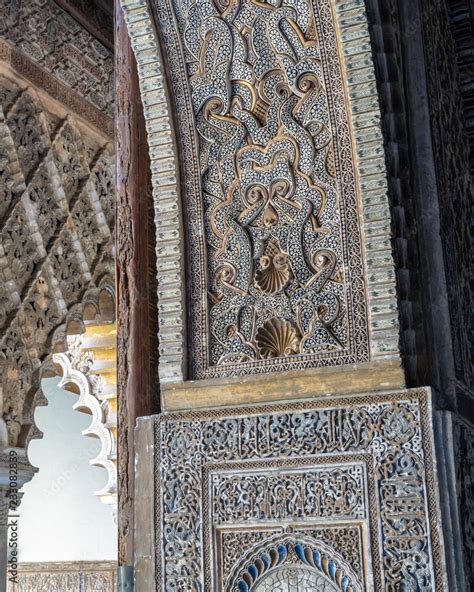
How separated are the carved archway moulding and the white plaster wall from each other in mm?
5694

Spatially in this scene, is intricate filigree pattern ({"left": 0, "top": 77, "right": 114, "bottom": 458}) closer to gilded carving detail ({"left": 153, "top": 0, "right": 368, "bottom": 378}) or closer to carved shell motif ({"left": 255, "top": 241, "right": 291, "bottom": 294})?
gilded carving detail ({"left": 153, "top": 0, "right": 368, "bottom": 378})

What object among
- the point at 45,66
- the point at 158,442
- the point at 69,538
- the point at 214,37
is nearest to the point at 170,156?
the point at 214,37

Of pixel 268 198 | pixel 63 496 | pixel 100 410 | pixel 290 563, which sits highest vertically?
pixel 268 198

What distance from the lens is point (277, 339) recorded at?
2.42 metres

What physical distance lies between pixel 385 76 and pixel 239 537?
1.29 metres

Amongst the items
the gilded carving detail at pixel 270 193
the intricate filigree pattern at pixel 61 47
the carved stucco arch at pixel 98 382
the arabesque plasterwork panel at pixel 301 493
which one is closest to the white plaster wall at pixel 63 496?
the carved stucco arch at pixel 98 382

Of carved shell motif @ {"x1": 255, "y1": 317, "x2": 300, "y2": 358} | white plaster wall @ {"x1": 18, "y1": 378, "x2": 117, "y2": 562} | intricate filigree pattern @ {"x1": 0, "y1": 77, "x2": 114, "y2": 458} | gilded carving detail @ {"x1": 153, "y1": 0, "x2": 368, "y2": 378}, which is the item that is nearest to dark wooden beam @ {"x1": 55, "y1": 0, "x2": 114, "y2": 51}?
intricate filigree pattern @ {"x1": 0, "y1": 77, "x2": 114, "y2": 458}


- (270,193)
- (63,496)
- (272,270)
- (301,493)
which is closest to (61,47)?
(270,193)

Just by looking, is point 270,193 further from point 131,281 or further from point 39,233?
point 39,233

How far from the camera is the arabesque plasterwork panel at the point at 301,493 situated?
215 centimetres

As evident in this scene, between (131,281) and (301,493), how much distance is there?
867 millimetres

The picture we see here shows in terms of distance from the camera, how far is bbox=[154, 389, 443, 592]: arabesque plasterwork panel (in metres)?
2.15

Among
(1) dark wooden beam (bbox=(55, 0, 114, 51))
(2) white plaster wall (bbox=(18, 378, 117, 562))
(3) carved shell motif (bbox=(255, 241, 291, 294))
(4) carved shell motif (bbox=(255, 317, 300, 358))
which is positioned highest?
(1) dark wooden beam (bbox=(55, 0, 114, 51))

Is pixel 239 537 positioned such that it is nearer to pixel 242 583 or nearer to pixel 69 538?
pixel 242 583
